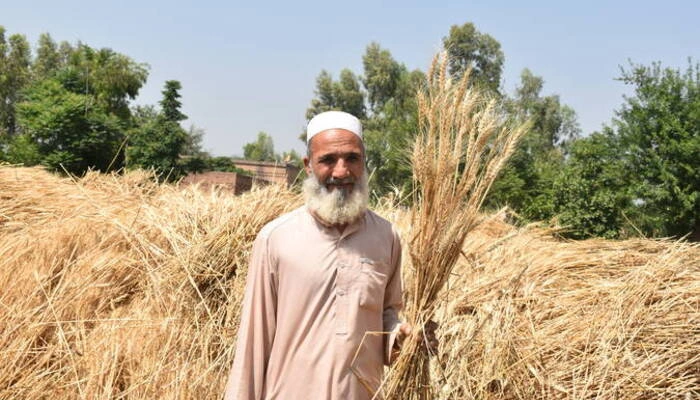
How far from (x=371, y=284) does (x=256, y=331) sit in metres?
0.38

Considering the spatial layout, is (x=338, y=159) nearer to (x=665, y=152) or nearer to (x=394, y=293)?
(x=394, y=293)

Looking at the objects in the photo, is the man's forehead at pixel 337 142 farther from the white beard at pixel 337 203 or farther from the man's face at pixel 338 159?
the white beard at pixel 337 203

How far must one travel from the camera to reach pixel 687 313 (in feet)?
10.6

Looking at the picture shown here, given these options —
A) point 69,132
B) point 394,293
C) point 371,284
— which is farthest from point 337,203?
point 69,132

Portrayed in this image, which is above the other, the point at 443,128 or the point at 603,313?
the point at 443,128

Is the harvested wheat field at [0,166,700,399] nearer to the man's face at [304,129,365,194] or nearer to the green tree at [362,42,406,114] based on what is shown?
the man's face at [304,129,365,194]

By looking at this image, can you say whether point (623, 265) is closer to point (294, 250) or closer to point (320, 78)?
point (294, 250)

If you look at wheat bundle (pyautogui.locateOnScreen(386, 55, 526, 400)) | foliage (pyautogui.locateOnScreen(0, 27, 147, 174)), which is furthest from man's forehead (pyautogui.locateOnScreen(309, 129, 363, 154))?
foliage (pyautogui.locateOnScreen(0, 27, 147, 174))

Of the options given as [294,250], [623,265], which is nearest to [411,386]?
[294,250]

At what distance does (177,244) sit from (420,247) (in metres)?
2.19

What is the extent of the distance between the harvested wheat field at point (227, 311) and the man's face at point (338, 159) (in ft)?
2.98

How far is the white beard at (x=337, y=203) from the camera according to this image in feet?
6.26

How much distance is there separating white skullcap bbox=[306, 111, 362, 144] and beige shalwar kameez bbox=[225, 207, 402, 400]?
0.29 metres

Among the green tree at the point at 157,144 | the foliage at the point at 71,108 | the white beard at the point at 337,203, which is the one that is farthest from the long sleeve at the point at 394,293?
the green tree at the point at 157,144
